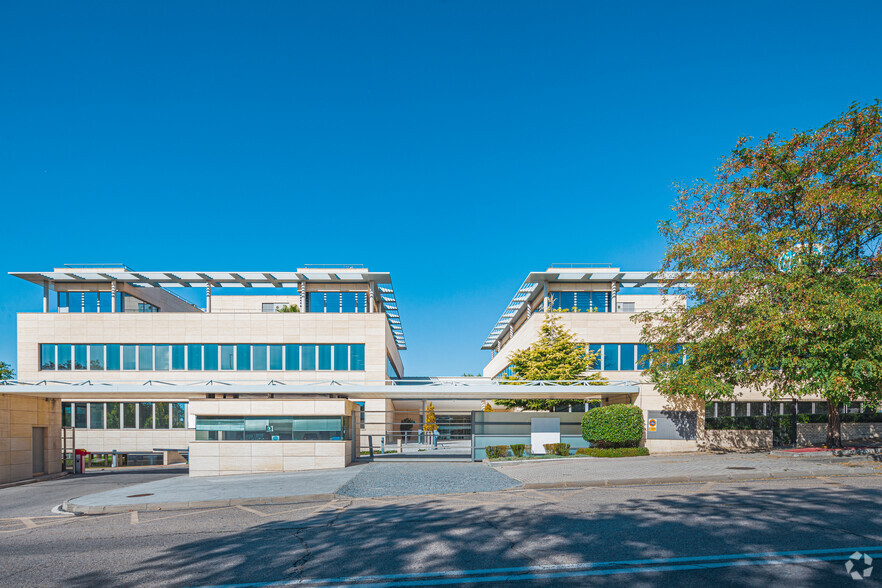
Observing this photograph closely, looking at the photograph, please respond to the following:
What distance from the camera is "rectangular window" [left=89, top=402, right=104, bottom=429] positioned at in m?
36.9

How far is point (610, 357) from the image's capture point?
34594 mm

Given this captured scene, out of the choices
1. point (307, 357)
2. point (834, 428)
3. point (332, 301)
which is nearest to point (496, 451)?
point (834, 428)

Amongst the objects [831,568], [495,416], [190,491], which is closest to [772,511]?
[831,568]

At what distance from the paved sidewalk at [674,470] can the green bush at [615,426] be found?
219cm

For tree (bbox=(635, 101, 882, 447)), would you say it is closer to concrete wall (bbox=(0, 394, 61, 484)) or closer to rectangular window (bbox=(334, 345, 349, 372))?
rectangular window (bbox=(334, 345, 349, 372))

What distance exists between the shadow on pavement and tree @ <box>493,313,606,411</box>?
1930cm

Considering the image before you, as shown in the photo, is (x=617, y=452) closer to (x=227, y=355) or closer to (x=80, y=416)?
(x=227, y=355)

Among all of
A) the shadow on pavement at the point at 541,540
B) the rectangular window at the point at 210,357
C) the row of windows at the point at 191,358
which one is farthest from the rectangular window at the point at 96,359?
the shadow on pavement at the point at 541,540

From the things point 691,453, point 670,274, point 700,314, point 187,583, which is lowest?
point 691,453

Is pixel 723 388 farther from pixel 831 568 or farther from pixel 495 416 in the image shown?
pixel 831 568

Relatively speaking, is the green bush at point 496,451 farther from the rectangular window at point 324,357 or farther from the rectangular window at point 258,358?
the rectangular window at point 258,358

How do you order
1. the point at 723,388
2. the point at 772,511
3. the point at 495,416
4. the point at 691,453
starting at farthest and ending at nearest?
the point at 495,416 < the point at 691,453 < the point at 723,388 < the point at 772,511

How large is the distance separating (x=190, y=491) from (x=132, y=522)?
4.81m

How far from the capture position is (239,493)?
14516 millimetres
